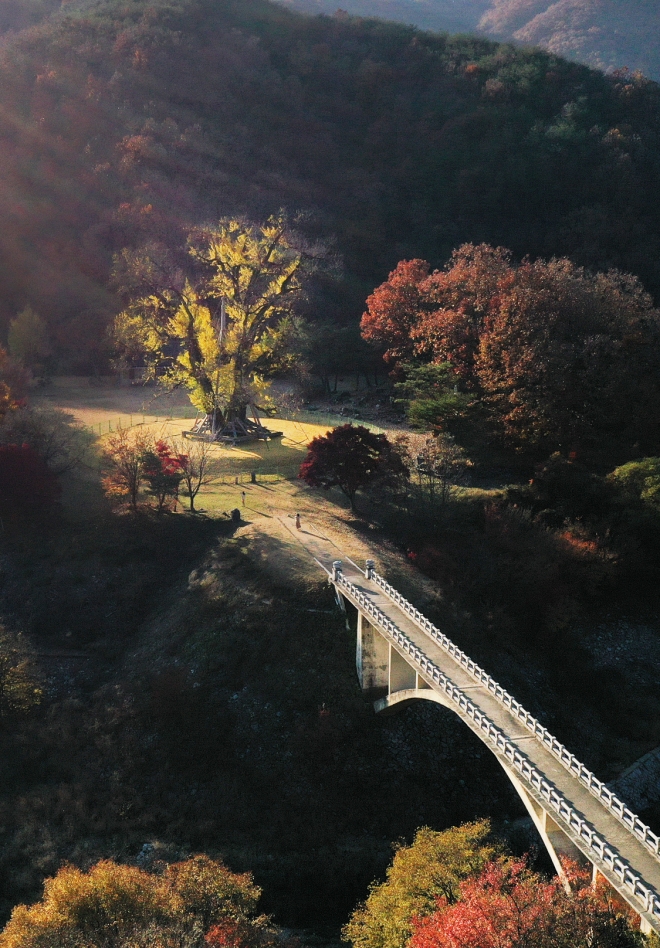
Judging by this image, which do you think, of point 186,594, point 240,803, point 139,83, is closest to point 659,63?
point 139,83

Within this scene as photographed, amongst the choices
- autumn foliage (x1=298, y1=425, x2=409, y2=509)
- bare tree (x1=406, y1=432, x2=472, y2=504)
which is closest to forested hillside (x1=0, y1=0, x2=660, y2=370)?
bare tree (x1=406, y1=432, x2=472, y2=504)

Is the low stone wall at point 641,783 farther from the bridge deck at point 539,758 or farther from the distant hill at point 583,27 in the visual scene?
the distant hill at point 583,27

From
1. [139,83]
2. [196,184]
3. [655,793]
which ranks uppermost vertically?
[139,83]

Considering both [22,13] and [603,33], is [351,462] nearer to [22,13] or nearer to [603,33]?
[22,13]

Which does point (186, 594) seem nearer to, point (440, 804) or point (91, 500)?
point (91, 500)

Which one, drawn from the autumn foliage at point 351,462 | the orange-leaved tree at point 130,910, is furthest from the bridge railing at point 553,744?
the autumn foliage at point 351,462


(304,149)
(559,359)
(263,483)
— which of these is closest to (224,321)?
(263,483)
